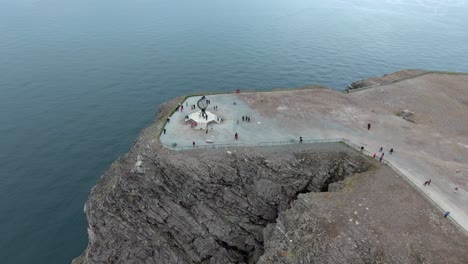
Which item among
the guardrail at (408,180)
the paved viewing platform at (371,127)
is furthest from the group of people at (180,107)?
the guardrail at (408,180)

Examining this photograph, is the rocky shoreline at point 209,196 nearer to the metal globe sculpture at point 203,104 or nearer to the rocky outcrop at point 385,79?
the metal globe sculpture at point 203,104

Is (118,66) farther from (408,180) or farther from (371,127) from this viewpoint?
(408,180)

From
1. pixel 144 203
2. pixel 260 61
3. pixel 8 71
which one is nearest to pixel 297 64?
pixel 260 61

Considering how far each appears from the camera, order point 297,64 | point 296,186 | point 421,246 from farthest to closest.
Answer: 1. point 297,64
2. point 296,186
3. point 421,246

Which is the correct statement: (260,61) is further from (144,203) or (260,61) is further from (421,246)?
(421,246)

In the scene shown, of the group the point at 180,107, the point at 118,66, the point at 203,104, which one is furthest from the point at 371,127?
the point at 118,66

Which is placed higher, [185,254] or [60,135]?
[60,135]

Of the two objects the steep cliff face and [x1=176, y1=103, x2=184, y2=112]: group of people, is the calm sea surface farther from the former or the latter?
[x1=176, y1=103, x2=184, y2=112]: group of people
